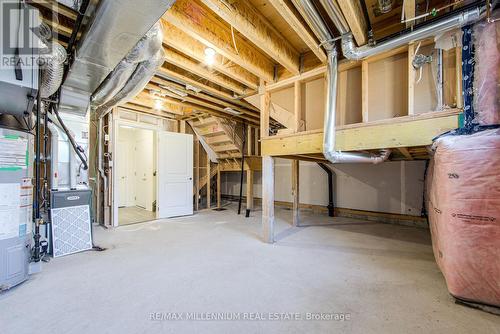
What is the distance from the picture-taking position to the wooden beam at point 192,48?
2.18m

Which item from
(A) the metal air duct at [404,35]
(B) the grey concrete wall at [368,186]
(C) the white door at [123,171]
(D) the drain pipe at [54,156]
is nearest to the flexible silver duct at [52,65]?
(D) the drain pipe at [54,156]

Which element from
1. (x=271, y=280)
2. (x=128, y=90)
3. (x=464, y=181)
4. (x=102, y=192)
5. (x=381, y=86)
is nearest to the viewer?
(x=464, y=181)

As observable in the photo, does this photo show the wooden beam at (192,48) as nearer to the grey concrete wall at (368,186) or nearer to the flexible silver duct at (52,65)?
the flexible silver duct at (52,65)

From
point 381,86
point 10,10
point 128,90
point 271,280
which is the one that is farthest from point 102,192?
point 381,86

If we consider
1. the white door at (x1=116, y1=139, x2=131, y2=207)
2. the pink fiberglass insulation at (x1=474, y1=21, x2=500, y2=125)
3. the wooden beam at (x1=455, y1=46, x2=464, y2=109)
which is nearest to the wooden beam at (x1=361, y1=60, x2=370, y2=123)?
the wooden beam at (x1=455, y1=46, x2=464, y2=109)

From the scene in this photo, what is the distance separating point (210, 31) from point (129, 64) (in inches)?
33.1

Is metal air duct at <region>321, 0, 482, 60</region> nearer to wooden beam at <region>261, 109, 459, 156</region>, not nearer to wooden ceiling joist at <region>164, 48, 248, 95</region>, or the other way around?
wooden beam at <region>261, 109, 459, 156</region>

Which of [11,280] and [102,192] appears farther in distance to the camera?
[102,192]

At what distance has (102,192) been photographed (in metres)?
4.24

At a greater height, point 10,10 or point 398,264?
point 10,10

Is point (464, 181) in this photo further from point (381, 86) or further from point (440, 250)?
point (381, 86)

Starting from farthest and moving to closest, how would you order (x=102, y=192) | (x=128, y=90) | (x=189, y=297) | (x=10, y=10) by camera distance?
(x=102, y=192) → (x=128, y=90) → (x=189, y=297) → (x=10, y=10)

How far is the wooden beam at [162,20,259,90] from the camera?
2.18 metres

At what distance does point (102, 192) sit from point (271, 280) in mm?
3795
